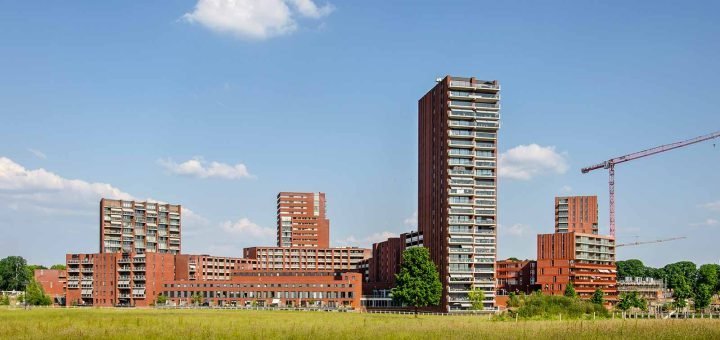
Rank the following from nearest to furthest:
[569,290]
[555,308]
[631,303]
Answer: [555,308], [569,290], [631,303]

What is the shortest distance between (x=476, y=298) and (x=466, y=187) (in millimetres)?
25903

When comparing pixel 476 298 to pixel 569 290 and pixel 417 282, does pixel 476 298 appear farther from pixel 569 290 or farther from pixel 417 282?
pixel 569 290

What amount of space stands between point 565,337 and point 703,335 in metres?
9.27

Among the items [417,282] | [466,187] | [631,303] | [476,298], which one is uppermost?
[466,187]

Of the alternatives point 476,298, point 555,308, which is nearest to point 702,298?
point 476,298

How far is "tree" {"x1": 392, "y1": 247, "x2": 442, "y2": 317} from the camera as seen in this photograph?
158125mm

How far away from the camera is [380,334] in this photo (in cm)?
5588

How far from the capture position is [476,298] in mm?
175375

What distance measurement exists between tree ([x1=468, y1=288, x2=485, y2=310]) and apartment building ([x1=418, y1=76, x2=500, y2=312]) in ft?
Answer: 15.1

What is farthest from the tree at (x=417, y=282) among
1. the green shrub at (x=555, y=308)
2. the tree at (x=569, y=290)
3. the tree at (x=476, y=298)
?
the green shrub at (x=555, y=308)

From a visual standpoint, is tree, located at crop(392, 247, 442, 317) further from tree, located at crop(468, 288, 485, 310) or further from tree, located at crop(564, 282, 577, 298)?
tree, located at crop(564, 282, 577, 298)

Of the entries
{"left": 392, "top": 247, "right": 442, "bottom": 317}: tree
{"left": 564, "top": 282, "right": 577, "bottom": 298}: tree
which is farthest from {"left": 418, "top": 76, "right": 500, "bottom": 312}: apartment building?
{"left": 392, "top": 247, "right": 442, "bottom": 317}: tree

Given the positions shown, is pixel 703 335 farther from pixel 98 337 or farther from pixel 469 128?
pixel 469 128

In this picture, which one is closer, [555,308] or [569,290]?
[555,308]
